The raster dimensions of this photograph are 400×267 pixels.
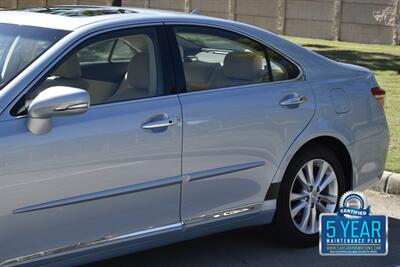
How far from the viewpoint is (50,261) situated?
12.6ft

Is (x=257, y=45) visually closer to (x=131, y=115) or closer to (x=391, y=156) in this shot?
(x=131, y=115)

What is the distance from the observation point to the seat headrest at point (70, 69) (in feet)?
13.1

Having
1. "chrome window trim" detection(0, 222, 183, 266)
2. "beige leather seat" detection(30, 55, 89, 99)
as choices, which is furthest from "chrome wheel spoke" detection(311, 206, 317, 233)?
"beige leather seat" detection(30, 55, 89, 99)

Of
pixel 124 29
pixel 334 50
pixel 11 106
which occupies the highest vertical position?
pixel 124 29

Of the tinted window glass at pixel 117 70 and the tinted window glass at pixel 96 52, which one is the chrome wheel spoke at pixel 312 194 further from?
the tinted window glass at pixel 96 52

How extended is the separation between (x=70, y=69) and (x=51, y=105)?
49 centimetres

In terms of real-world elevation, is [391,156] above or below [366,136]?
below

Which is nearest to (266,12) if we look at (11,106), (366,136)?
(366,136)

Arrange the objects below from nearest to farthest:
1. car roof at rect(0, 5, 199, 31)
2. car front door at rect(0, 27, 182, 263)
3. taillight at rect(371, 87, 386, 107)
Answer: car front door at rect(0, 27, 182, 263) → car roof at rect(0, 5, 199, 31) → taillight at rect(371, 87, 386, 107)

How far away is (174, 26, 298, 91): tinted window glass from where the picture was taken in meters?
4.63

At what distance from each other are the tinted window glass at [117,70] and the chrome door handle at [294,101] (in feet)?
3.17

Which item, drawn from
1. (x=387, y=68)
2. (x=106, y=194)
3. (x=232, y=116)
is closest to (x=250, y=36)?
(x=232, y=116)

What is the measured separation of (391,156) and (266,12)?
2055cm

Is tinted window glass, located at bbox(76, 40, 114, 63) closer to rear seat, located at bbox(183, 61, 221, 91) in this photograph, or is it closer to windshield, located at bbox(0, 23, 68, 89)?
windshield, located at bbox(0, 23, 68, 89)
